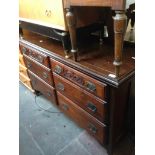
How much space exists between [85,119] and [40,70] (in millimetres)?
650

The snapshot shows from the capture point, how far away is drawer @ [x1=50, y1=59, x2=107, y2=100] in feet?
3.05

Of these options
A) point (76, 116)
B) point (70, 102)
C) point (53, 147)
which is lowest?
point (53, 147)

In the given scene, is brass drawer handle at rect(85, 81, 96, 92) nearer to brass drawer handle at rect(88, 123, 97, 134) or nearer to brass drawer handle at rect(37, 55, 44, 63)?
brass drawer handle at rect(88, 123, 97, 134)

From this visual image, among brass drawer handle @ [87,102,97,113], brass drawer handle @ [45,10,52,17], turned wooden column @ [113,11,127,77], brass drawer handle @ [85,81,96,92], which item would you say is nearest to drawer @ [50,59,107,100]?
brass drawer handle @ [85,81,96,92]

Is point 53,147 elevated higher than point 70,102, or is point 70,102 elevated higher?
point 70,102

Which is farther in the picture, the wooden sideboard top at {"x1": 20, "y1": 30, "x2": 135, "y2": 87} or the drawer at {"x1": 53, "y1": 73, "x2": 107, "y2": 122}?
the drawer at {"x1": 53, "y1": 73, "x2": 107, "y2": 122}

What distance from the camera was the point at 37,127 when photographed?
162 cm

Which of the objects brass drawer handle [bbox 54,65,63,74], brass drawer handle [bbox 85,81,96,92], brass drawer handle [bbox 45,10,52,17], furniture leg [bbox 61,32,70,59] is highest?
brass drawer handle [bbox 45,10,52,17]

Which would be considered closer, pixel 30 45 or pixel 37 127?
pixel 30 45

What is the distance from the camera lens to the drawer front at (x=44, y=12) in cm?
101

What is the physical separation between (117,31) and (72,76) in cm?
51

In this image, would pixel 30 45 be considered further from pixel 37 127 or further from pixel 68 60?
pixel 37 127

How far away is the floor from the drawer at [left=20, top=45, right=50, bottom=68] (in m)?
0.66
